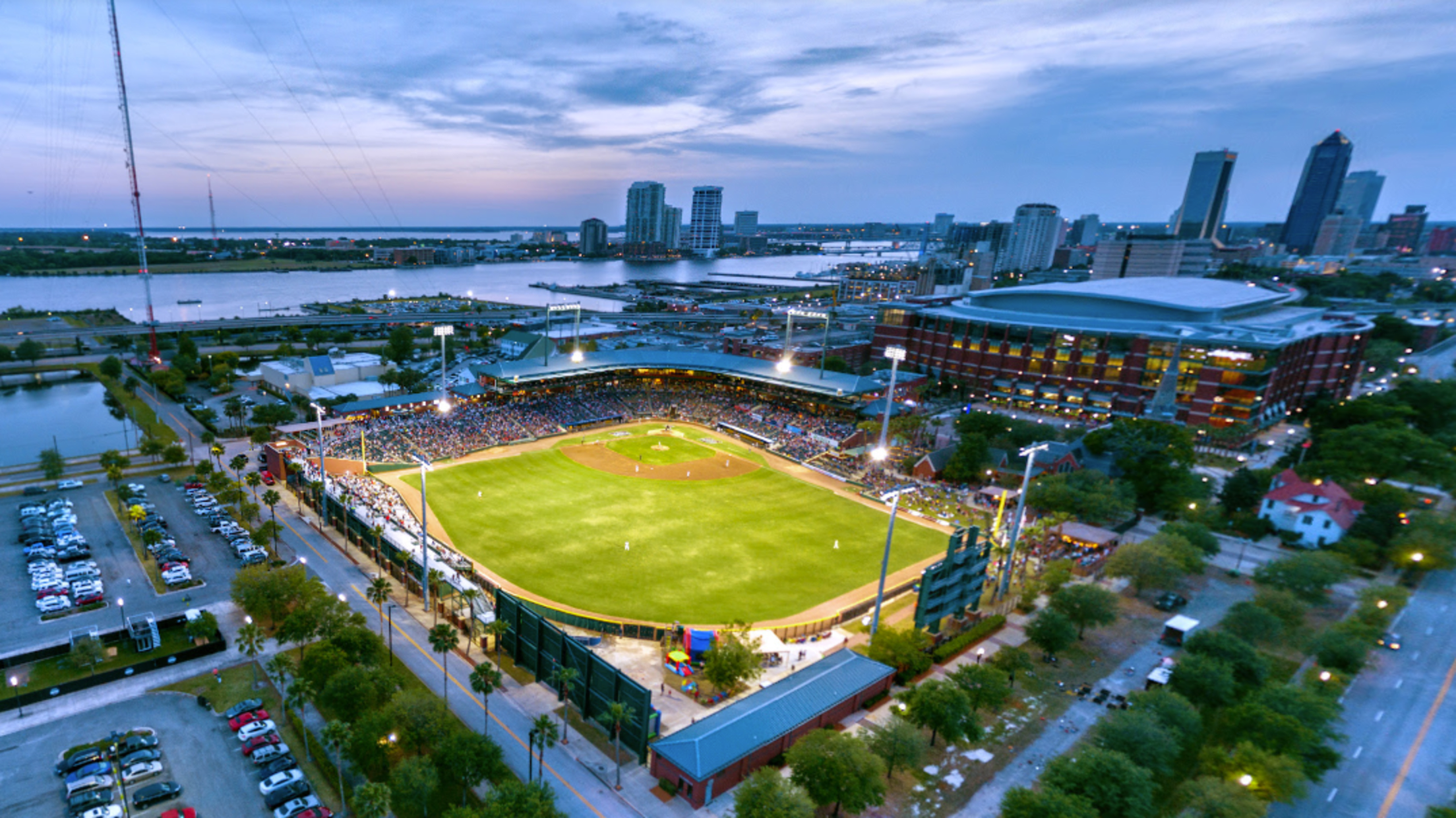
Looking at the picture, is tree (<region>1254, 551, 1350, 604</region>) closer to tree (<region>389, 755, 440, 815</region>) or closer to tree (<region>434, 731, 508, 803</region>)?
tree (<region>434, 731, 508, 803</region>)

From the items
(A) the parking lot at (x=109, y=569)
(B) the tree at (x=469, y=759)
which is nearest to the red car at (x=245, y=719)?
(B) the tree at (x=469, y=759)

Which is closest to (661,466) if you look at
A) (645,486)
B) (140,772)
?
(645,486)

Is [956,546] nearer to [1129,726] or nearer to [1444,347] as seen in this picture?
[1129,726]

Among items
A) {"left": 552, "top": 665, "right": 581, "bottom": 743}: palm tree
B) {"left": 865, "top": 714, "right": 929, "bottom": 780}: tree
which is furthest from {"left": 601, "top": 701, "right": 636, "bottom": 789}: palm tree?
{"left": 865, "top": 714, "right": 929, "bottom": 780}: tree

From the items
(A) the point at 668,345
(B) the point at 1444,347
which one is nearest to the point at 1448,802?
(A) the point at 668,345

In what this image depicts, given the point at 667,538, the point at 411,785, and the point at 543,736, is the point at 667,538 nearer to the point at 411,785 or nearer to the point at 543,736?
the point at 543,736
